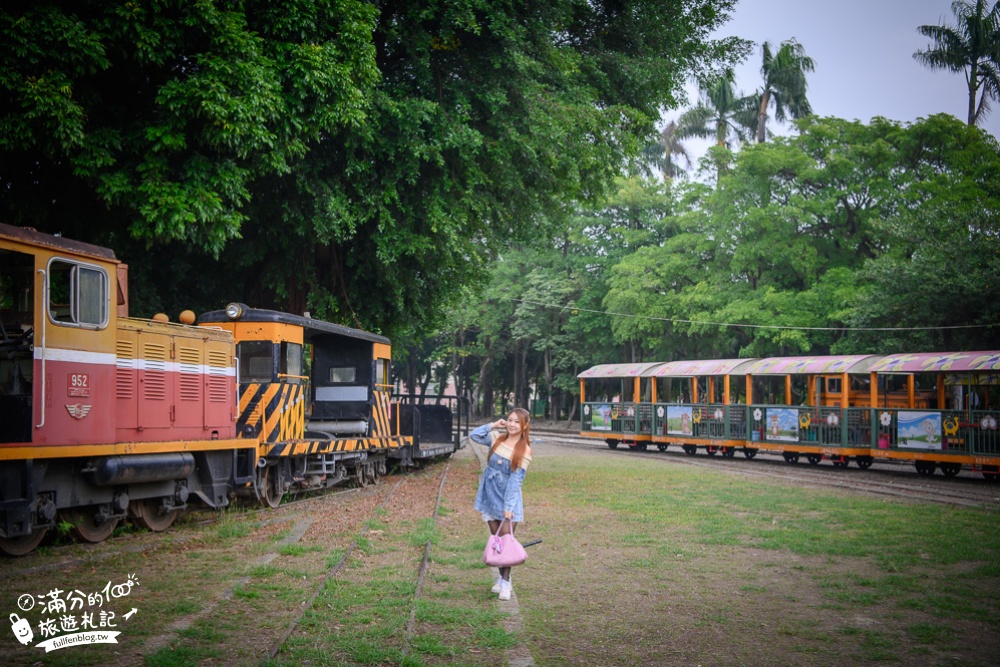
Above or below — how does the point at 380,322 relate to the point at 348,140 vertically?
below

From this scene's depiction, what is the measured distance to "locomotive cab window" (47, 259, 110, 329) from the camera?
30.9ft

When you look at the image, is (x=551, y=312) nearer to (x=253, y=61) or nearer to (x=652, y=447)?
(x=652, y=447)

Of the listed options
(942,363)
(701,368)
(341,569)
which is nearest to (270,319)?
(341,569)

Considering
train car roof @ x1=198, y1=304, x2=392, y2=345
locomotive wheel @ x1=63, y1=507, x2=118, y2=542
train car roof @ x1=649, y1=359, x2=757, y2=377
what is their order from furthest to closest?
train car roof @ x1=649, y1=359, x2=757, y2=377 < train car roof @ x1=198, y1=304, x2=392, y2=345 < locomotive wheel @ x1=63, y1=507, x2=118, y2=542

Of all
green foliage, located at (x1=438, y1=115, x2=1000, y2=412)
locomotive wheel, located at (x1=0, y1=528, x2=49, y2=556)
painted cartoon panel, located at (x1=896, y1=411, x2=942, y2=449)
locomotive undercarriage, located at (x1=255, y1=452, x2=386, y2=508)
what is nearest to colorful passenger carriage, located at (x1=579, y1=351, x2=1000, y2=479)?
painted cartoon panel, located at (x1=896, y1=411, x2=942, y2=449)

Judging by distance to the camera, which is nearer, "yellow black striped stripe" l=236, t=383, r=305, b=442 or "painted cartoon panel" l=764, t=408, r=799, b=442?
"yellow black striped stripe" l=236, t=383, r=305, b=442

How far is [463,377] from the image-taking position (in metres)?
62.2

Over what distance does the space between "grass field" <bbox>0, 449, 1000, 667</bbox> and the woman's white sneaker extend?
0.11 meters

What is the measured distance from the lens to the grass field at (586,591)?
6363mm

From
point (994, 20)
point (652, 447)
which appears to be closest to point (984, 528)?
point (652, 447)

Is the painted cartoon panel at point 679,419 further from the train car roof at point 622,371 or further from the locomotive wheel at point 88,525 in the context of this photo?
the locomotive wheel at point 88,525

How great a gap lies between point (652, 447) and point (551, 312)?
44.0 ft

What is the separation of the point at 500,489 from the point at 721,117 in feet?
152

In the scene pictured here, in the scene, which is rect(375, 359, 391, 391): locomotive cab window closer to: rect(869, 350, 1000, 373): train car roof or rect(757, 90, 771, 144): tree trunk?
rect(869, 350, 1000, 373): train car roof
